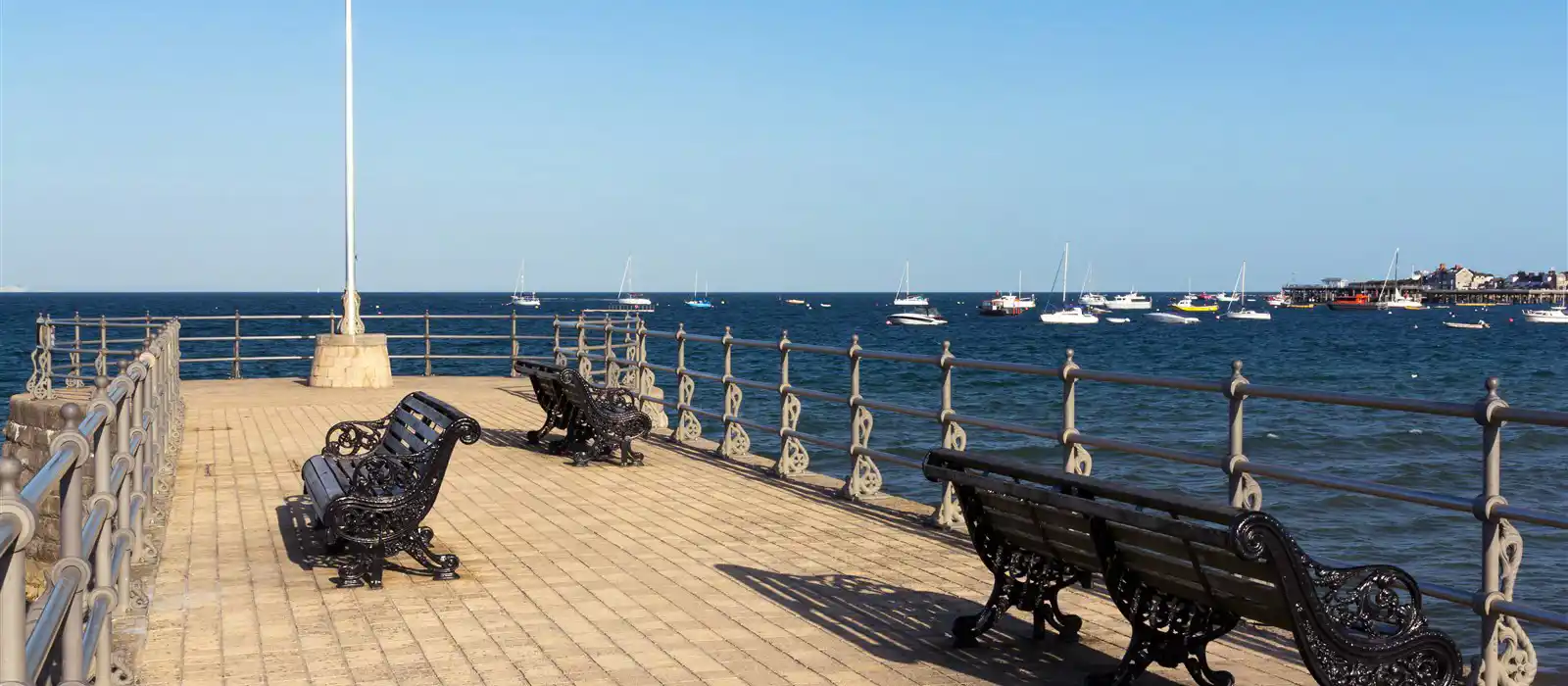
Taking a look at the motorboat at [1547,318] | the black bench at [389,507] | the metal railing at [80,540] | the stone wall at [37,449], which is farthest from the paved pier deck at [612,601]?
the motorboat at [1547,318]

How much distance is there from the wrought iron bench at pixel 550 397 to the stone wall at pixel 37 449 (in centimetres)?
436

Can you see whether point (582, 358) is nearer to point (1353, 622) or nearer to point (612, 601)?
point (612, 601)

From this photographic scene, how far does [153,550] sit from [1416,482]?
75.4 ft

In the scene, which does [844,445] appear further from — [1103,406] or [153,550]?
[1103,406]

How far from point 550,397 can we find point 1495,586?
1058 cm

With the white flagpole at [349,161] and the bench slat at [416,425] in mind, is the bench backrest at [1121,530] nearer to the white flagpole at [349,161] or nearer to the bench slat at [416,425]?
the bench slat at [416,425]

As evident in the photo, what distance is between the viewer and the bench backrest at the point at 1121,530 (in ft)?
16.7

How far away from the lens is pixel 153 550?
886 centimetres

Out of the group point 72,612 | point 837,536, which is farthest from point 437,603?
point 72,612

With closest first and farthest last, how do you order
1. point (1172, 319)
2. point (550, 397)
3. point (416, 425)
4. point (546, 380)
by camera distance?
1. point (416, 425)
2. point (546, 380)
3. point (550, 397)
4. point (1172, 319)

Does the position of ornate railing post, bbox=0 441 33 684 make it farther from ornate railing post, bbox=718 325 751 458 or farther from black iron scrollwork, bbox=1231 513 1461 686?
ornate railing post, bbox=718 325 751 458

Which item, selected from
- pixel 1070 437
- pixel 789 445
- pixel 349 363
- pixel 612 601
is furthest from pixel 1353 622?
pixel 349 363

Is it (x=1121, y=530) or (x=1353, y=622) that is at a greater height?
(x=1121, y=530)

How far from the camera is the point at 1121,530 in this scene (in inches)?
220
